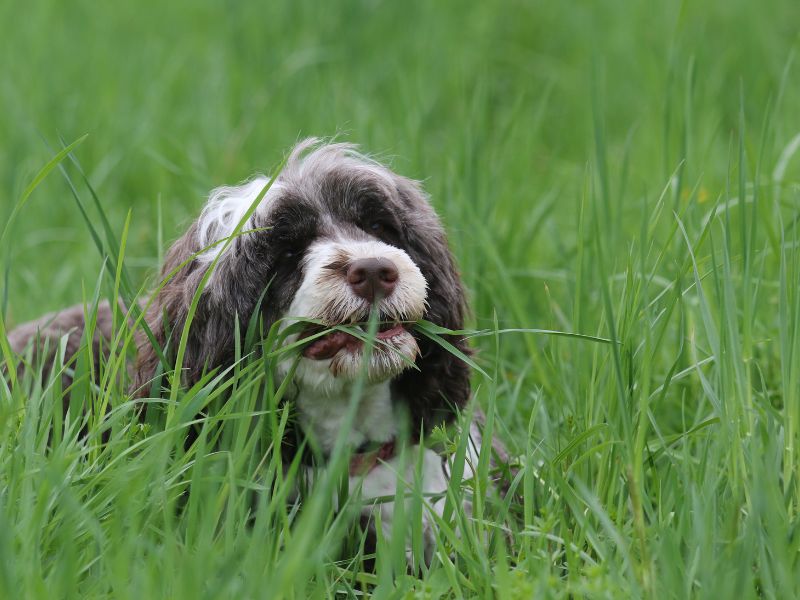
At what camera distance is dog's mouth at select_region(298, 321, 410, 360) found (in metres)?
2.82

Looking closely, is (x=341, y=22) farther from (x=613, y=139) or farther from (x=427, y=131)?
(x=613, y=139)

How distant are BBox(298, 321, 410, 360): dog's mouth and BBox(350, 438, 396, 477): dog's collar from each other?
0.31m

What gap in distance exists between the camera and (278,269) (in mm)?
2986

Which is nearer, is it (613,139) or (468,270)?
(468,270)

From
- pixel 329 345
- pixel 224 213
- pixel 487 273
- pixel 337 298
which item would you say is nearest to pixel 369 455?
pixel 329 345

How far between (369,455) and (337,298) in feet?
1.55

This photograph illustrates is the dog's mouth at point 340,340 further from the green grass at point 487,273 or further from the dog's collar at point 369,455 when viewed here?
the dog's collar at point 369,455

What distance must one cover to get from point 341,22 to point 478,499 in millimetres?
4026

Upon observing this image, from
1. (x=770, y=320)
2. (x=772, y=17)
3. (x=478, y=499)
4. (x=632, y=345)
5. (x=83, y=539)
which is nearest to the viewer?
(x=83, y=539)

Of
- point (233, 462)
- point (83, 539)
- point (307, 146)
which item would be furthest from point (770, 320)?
point (83, 539)

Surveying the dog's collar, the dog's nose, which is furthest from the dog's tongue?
the dog's collar

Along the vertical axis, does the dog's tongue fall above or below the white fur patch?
below

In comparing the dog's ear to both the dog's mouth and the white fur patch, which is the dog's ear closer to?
the dog's mouth

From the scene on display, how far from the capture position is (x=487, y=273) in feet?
13.2
